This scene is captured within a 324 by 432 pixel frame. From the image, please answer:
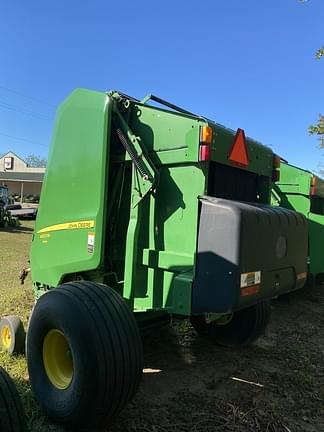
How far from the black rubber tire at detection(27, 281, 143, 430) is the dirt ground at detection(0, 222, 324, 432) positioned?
21cm

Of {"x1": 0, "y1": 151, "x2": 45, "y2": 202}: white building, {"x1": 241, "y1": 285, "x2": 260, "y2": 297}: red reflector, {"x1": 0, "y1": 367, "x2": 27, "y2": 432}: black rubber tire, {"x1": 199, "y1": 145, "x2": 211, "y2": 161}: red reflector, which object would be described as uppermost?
{"x1": 0, "y1": 151, "x2": 45, "y2": 202}: white building

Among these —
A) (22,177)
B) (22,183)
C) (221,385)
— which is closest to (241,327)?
(221,385)


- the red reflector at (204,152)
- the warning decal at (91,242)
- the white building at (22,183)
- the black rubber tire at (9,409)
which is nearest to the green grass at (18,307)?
the black rubber tire at (9,409)

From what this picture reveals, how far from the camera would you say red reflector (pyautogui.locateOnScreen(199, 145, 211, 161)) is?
3105mm

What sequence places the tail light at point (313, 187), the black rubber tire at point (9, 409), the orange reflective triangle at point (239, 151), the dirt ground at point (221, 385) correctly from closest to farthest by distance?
the black rubber tire at point (9, 409), the dirt ground at point (221, 385), the orange reflective triangle at point (239, 151), the tail light at point (313, 187)

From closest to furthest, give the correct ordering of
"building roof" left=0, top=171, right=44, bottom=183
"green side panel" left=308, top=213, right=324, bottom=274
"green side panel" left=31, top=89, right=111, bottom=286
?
"green side panel" left=31, top=89, right=111, bottom=286 < "green side panel" left=308, top=213, right=324, bottom=274 < "building roof" left=0, top=171, right=44, bottom=183

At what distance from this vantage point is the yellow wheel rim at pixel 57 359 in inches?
122

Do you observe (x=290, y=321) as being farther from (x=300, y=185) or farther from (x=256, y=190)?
(x=256, y=190)

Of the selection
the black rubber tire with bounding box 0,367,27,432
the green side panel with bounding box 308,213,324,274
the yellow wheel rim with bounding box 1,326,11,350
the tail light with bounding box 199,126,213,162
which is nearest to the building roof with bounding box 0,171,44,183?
the green side panel with bounding box 308,213,324,274

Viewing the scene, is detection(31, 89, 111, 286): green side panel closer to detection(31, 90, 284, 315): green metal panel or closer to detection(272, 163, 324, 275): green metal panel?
detection(31, 90, 284, 315): green metal panel

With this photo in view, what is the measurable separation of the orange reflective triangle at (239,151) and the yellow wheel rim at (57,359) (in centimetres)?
181

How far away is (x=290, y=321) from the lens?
20.4 feet

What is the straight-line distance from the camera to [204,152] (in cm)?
311

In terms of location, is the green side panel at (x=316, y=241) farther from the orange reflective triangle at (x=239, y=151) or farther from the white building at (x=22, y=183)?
the white building at (x=22, y=183)
